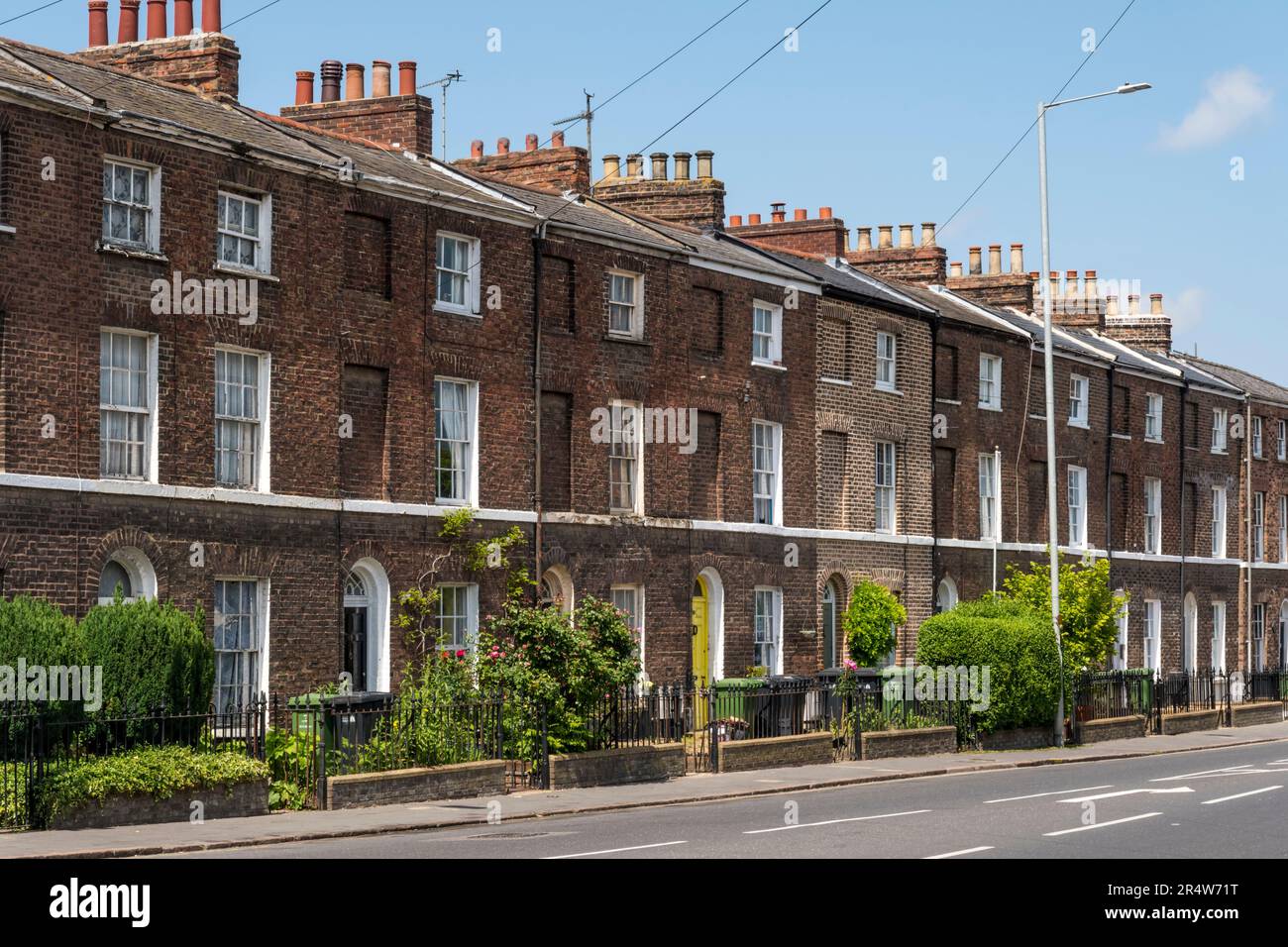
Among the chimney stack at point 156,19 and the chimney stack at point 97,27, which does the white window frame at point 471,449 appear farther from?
the chimney stack at point 97,27

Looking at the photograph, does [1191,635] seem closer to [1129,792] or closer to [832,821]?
[1129,792]

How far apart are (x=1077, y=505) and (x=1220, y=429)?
10.8 meters

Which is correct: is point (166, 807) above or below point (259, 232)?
below

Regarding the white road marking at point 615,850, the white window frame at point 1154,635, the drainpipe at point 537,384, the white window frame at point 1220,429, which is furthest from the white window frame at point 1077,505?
the white road marking at point 615,850

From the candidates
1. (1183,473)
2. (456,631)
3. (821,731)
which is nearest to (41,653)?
(456,631)

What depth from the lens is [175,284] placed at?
87.7 ft

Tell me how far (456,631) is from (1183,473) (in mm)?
32059

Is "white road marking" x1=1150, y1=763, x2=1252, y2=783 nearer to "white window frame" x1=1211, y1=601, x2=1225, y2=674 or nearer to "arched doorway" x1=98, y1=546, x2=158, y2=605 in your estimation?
"arched doorway" x1=98, y1=546, x2=158, y2=605

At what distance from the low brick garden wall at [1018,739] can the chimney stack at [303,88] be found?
18.3 metres

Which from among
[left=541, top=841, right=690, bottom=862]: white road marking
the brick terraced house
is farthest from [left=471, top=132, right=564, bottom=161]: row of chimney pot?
[left=541, top=841, right=690, bottom=862]: white road marking

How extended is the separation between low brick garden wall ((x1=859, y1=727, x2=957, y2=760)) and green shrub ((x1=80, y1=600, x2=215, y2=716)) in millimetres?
14834

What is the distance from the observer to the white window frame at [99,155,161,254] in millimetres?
26156

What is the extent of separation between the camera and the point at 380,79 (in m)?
35.9

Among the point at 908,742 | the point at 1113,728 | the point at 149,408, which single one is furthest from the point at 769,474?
the point at 149,408
